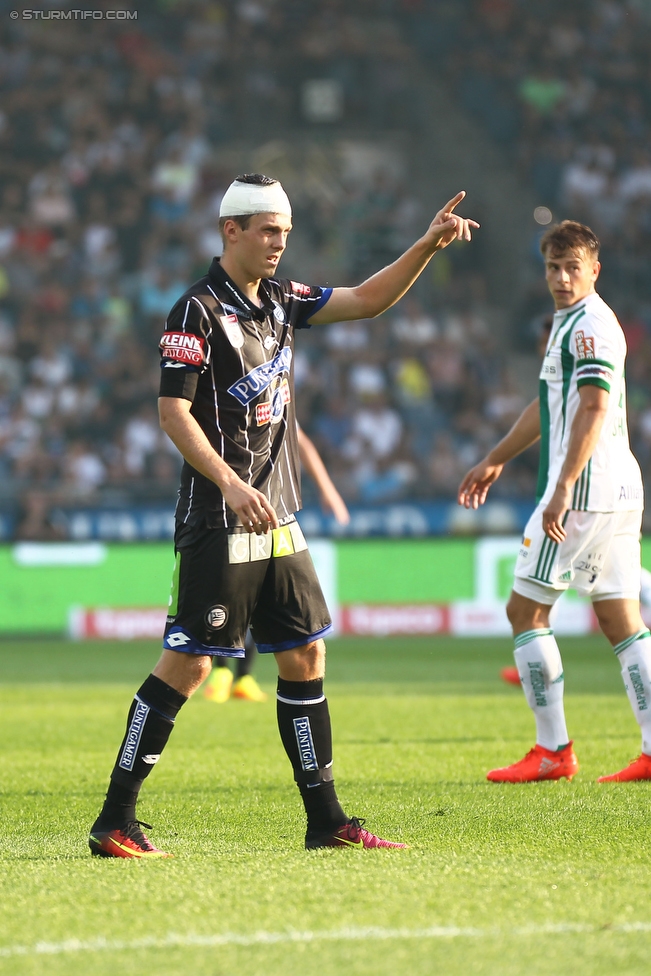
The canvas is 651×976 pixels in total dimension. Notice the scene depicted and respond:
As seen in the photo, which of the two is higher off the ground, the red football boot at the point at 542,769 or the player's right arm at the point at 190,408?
the player's right arm at the point at 190,408

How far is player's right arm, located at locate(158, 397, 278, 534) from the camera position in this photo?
4535 mm

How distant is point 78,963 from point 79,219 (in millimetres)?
20460

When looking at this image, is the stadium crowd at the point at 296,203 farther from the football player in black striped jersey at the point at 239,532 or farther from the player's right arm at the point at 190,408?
the player's right arm at the point at 190,408

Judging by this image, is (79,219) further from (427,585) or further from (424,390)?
(427,585)

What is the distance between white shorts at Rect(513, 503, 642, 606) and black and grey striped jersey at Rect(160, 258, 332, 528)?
1.86 metres

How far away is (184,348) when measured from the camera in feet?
15.7

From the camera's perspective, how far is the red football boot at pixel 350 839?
485cm

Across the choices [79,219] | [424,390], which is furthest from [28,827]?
[79,219]

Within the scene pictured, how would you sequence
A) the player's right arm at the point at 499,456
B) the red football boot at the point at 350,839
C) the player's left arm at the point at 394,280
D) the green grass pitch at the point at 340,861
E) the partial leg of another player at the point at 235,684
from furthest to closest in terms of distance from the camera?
1. the partial leg of another player at the point at 235,684
2. the player's right arm at the point at 499,456
3. the player's left arm at the point at 394,280
4. the red football boot at the point at 350,839
5. the green grass pitch at the point at 340,861

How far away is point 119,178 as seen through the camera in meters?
23.3

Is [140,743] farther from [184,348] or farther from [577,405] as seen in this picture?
[577,405]

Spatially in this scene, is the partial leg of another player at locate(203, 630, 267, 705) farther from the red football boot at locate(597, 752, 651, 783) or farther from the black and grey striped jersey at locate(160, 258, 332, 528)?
the black and grey striped jersey at locate(160, 258, 332, 528)

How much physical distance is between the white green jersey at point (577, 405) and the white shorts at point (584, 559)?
8 centimetres

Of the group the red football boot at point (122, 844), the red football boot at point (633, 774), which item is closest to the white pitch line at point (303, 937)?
the red football boot at point (122, 844)
